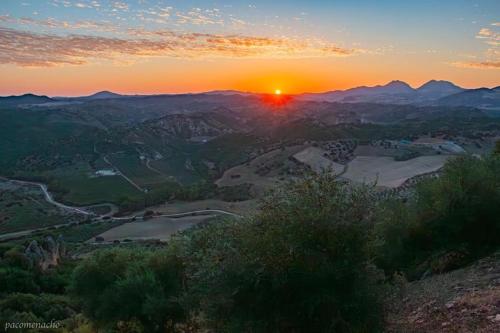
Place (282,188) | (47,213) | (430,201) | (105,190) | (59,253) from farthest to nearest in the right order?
1. (105,190)
2. (47,213)
3. (59,253)
4. (430,201)
5. (282,188)

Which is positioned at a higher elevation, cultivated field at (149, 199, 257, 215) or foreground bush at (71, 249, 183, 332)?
foreground bush at (71, 249, 183, 332)

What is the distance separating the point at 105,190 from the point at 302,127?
7813 centimetres

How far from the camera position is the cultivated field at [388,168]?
269 ft

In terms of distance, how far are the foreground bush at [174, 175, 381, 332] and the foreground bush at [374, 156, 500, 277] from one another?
796cm

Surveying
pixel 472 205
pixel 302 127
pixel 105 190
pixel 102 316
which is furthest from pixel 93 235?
pixel 302 127

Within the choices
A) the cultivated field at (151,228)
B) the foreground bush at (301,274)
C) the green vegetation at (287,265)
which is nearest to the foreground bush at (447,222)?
the green vegetation at (287,265)

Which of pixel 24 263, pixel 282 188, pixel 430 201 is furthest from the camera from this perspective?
pixel 24 263

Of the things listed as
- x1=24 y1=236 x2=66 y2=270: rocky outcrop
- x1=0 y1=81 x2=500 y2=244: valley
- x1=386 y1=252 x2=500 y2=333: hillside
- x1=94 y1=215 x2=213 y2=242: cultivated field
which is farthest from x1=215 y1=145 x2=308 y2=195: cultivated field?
x1=386 y1=252 x2=500 y2=333: hillside

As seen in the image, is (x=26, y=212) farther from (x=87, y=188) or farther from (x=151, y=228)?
(x=151, y=228)

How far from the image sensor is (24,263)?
1609 inches

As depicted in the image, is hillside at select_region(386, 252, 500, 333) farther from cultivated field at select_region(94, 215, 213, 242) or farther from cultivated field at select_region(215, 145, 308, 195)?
cultivated field at select_region(215, 145, 308, 195)

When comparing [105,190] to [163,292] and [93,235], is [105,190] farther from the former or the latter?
[163,292]

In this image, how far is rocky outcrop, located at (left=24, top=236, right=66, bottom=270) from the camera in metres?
42.5

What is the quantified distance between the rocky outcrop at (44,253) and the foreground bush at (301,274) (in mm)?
33928
